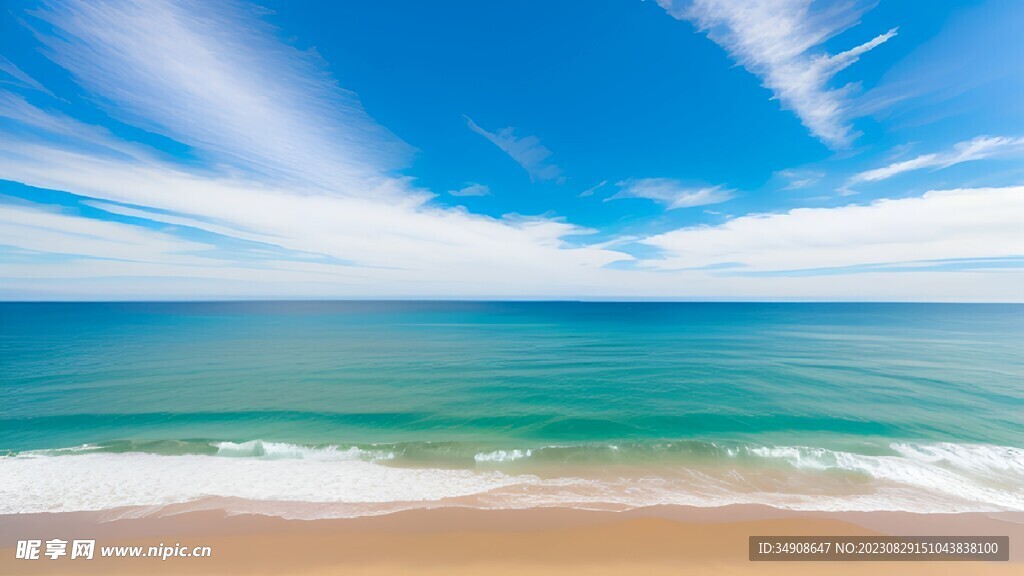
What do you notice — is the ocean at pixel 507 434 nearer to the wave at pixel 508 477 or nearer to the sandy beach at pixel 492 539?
the wave at pixel 508 477

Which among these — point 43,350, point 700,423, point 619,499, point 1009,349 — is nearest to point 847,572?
point 619,499

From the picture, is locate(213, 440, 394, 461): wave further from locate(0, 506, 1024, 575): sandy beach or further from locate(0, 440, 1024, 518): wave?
locate(0, 506, 1024, 575): sandy beach

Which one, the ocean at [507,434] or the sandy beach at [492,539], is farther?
the ocean at [507,434]

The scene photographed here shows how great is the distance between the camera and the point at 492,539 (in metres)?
7.57

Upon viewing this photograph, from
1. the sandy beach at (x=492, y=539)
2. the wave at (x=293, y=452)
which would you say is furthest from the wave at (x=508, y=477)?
the sandy beach at (x=492, y=539)

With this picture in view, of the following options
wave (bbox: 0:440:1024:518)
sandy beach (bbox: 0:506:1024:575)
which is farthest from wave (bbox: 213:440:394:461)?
sandy beach (bbox: 0:506:1024:575)

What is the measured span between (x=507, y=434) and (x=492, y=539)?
5.66 m

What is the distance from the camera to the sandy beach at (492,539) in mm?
6961

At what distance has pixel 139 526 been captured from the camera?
26.5 feet

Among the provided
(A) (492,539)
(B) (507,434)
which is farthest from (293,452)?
(A) (492,539)

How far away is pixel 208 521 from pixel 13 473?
A: 7.74 m

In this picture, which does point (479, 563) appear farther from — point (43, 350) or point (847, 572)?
point (43, 350)

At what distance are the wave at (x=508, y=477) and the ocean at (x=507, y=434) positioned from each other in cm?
6

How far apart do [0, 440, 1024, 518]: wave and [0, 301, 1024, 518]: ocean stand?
60mm
